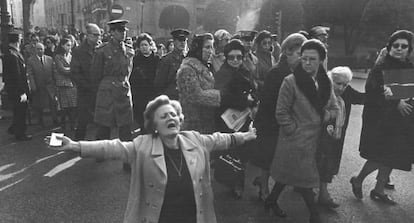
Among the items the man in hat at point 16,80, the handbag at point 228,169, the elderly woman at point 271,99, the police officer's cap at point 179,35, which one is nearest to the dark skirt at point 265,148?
the elderly woman at point 271,99

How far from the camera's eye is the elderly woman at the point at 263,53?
602 cm

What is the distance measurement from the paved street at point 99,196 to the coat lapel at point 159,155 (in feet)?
5.85

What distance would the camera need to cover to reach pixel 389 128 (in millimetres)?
4762

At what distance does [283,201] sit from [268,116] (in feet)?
3.70

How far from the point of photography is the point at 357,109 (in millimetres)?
11406

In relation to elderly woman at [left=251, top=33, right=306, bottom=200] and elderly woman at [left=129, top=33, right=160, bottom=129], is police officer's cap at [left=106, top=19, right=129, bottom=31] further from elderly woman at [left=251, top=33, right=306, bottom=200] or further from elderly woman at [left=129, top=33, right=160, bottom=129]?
elderly woman at [left=251, top=33, right=306, bottom=200]

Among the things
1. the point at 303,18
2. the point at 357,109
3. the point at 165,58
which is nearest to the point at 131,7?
the point at 303,18

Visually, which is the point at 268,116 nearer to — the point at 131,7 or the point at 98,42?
the point at 98,42

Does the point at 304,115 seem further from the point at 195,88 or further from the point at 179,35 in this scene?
the point at 179,35

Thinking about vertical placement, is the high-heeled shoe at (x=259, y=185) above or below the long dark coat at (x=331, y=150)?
below

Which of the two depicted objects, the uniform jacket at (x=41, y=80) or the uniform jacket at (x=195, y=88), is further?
the uniform jacket at (x=41, y=80)

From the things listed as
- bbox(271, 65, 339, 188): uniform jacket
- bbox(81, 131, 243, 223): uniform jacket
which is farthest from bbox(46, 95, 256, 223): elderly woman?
bbox(271, 65, 339, 188): uniform jacket

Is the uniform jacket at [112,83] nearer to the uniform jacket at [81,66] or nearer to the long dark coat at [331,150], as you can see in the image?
the uniform jacket at [81,66]

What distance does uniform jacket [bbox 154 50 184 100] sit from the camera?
592 cm
